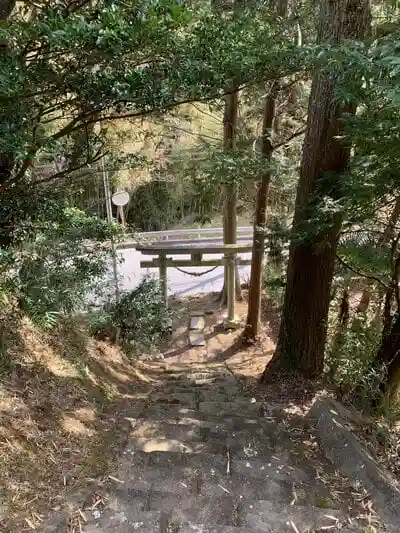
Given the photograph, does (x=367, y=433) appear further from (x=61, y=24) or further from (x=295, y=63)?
(x=61, y=24)

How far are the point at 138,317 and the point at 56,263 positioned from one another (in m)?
1.68

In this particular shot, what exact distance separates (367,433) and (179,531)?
57.0 inches

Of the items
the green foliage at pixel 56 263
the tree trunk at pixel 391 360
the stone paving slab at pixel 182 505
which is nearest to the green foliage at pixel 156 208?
the green foliage at pixel 56 263

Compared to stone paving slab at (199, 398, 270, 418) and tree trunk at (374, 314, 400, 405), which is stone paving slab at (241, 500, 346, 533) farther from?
tree trunk at (374, 314, 400, 405)

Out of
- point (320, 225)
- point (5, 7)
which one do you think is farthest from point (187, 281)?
point (5, 7)

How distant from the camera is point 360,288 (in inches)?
181

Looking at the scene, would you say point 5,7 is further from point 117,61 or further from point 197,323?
point 197,323

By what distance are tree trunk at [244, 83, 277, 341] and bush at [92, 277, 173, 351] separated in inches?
54.8

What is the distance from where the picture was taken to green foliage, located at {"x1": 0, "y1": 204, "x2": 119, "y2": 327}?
2.89 metres

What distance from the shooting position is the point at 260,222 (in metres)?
5.41

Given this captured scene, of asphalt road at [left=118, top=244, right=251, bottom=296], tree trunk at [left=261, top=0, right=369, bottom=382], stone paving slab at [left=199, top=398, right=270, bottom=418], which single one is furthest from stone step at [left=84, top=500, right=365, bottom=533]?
asphalt road at [left=118, top=244, right=251, bottom=296]

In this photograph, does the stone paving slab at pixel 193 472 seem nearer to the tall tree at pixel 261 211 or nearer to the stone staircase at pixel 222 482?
the stone staircase at pixel 222 482

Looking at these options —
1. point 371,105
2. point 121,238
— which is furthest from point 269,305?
point 371,105

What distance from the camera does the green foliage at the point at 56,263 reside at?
289cm
